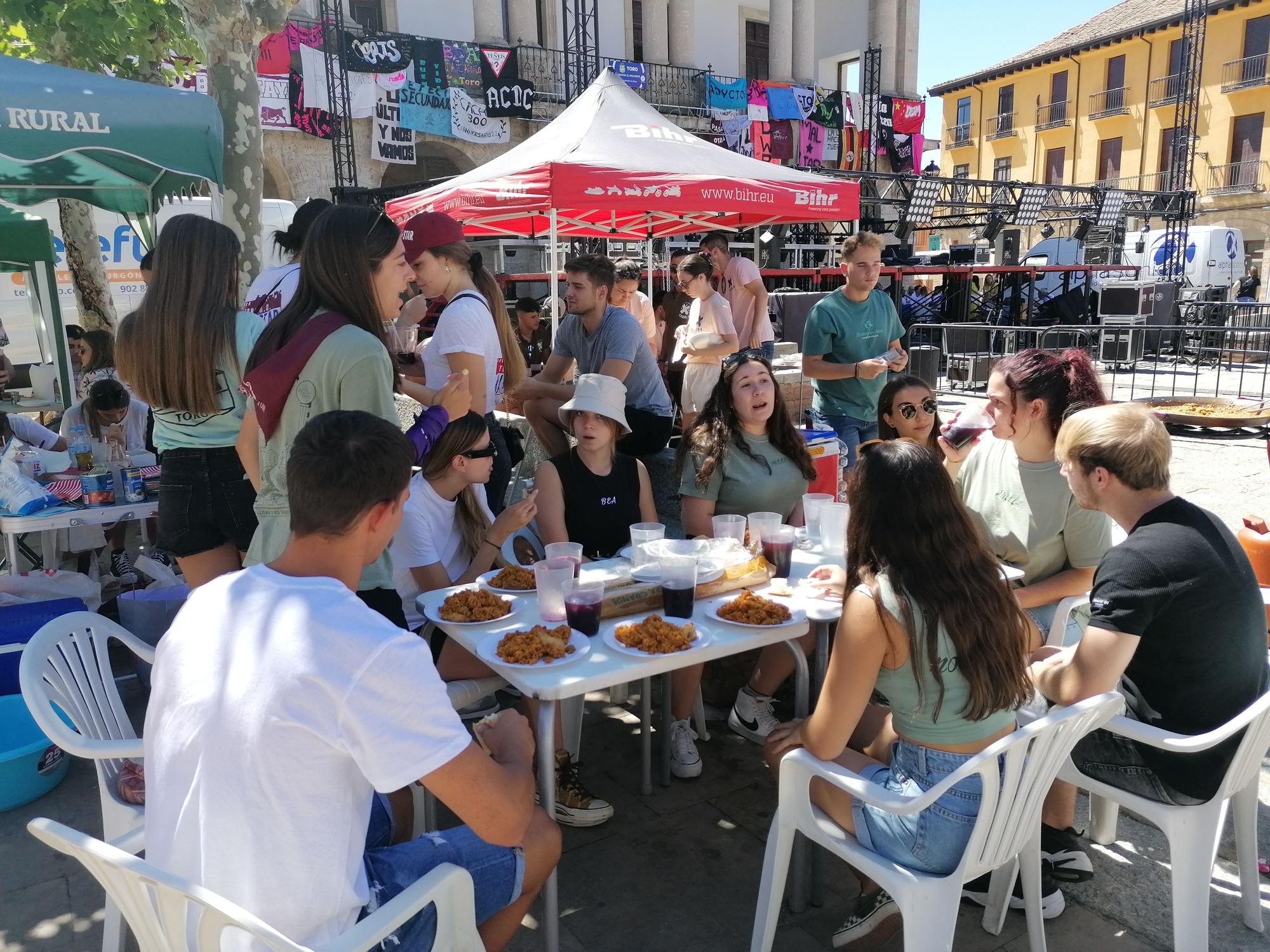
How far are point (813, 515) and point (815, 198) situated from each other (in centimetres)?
417

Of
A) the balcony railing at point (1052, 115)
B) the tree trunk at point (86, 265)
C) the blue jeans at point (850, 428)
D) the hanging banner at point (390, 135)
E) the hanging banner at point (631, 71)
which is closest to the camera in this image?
the blue jeans at point (850, 428)

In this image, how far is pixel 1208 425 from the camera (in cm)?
905

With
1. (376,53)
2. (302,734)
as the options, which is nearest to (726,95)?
(376,53)

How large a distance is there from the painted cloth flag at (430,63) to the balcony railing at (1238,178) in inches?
1193

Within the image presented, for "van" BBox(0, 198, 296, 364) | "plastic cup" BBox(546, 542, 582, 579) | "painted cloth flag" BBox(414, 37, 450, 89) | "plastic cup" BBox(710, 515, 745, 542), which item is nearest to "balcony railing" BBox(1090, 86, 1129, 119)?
"painted cloth flag" BBox(414, 37, 450, 89)

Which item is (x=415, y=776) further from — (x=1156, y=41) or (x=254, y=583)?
(x=1156, y=41)

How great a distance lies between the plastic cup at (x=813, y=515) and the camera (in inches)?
122

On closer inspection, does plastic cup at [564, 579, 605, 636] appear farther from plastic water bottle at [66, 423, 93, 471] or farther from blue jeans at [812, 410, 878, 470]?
plastic water bottle at [66, 423, 93, 471]

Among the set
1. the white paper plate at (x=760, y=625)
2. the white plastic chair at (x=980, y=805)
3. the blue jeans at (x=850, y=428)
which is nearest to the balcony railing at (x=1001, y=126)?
the blue jeans at (x=850, y=428)

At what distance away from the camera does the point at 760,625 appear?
229cm

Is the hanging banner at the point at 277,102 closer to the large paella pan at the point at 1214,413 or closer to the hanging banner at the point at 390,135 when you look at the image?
the hanging banner at the point at 390,135

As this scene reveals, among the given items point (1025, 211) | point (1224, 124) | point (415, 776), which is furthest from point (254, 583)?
point (1224, 124)

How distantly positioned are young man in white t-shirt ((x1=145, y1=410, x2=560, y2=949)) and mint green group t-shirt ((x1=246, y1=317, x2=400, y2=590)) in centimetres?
84

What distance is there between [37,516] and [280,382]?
7.11ft
